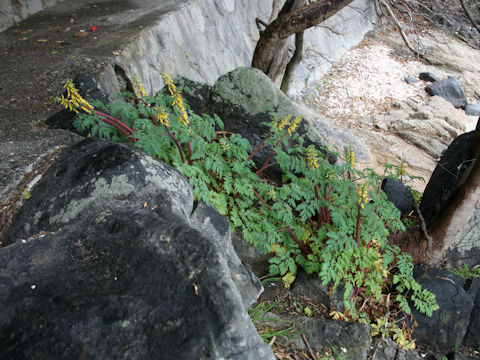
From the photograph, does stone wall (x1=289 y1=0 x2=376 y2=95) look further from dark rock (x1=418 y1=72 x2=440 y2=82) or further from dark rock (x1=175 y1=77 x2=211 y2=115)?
dark rock (x1=175 y1=77 x2=211 y2=115)

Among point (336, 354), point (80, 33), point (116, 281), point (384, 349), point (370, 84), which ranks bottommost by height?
point (370, 84)

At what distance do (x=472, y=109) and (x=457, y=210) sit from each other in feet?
29.5

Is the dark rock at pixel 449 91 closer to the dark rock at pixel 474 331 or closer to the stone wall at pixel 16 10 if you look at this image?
the dark rock at pixel 474 331

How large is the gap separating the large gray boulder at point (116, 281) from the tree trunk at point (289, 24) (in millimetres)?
3753

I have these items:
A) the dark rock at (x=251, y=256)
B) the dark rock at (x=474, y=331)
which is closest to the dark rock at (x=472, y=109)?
the dark rock at (x=474, y=331)

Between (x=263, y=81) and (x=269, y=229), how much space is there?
7.14 feet

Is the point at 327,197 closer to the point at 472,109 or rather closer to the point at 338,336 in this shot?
the point at 338,336

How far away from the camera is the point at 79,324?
1.28m

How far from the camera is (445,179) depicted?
4.16 m

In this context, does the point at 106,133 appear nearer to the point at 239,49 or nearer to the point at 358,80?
the point at 239,49

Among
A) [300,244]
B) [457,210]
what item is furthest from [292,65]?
[300,244]

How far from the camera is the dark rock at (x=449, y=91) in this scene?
1078 cm

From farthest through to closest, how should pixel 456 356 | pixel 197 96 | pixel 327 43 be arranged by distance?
pixel 327 43 < pixel 197 96 < pixel 456 356

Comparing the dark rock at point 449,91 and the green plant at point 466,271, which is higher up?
the green plant at point 466,271
